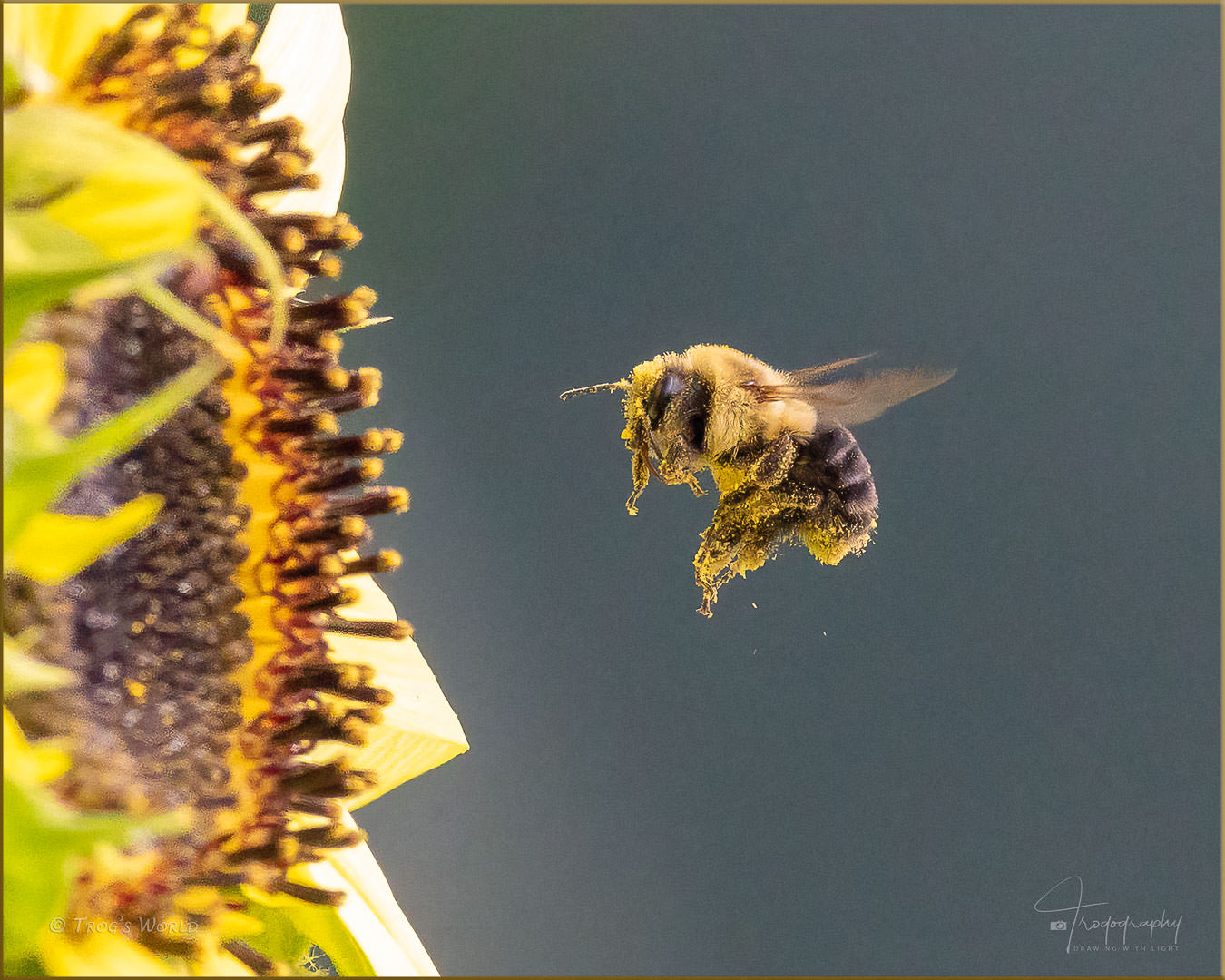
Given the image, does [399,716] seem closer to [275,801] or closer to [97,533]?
[275,801]

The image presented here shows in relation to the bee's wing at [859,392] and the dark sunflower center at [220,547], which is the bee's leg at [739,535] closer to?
the bee's wing at [859,392]

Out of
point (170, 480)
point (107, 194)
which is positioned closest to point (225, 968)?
point (170, 480)

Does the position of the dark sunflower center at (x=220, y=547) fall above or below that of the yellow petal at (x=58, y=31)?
below

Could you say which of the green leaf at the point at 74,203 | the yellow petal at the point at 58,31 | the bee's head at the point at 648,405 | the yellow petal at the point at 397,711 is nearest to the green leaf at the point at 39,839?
the green leaf at the point at 74,203

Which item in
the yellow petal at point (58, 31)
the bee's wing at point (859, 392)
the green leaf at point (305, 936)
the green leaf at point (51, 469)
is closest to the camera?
the green leaf at point (51, 469)

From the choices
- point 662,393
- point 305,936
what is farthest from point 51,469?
point 662,393

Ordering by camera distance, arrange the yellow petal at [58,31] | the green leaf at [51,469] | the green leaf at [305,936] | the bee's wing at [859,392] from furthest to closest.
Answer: the bee's wing at [859,392]
the green leaf at [305,936]
the yellow petal at [58,31]
the green leaf at [51,469]
